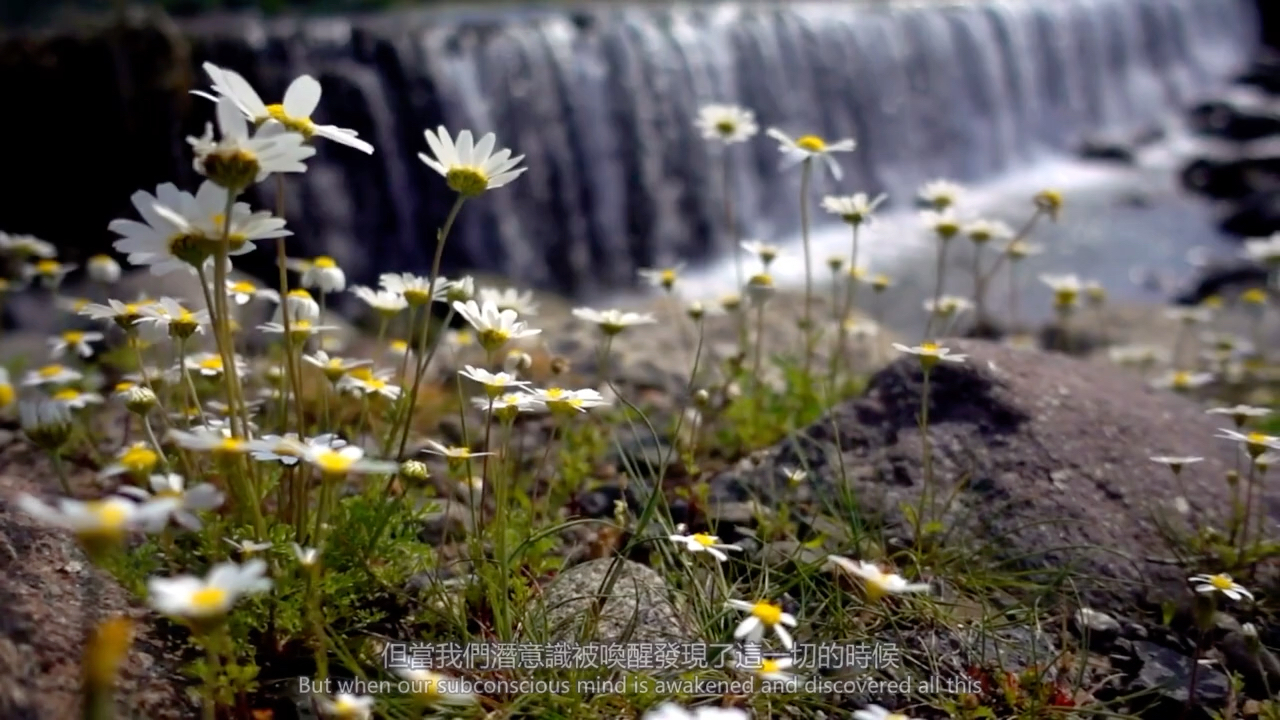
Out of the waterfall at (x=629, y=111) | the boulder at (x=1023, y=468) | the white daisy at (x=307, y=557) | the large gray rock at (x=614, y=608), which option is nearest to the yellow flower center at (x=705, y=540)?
the large gray rock at (x=614, y=608)

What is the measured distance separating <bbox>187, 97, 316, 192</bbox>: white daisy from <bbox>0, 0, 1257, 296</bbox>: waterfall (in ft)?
16.1

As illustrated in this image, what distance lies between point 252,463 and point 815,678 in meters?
0.90

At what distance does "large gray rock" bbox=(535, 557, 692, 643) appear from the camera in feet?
5.39

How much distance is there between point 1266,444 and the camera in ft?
6.15

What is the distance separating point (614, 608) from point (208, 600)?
82cm

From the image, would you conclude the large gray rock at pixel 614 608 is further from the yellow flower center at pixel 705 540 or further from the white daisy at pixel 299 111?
the white daisy at pixel 299 111

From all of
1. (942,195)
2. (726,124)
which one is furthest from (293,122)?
(942,195)

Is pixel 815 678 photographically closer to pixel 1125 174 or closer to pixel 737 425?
pixel 737 425

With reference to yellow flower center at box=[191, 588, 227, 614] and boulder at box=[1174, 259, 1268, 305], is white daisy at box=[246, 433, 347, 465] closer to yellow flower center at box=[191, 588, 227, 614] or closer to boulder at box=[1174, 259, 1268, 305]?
yellow flower center at box=[191, 588, 227, 614]

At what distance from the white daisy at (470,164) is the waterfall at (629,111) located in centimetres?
459

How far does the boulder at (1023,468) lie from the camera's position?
2.04 meters

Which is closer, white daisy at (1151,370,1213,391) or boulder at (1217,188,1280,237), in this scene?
white daisy at (1151,370,1213,391)

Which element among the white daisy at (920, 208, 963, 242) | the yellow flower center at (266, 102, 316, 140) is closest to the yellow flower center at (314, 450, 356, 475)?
the yellow flower center at (266, 102, 316, 140)

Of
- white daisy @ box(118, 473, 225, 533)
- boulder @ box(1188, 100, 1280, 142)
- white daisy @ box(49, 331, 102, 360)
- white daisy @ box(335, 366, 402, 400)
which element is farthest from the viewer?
boulder @ box(1188, 100, 1280, 142)
